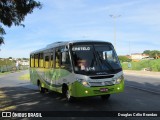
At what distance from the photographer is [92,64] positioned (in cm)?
1403

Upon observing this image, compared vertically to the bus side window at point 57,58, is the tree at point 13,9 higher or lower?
higher

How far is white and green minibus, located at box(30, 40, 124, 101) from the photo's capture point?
1358 centimetres

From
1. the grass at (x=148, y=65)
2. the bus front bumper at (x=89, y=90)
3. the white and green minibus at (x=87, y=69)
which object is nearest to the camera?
the bus front bumper at (x=89, y=90)

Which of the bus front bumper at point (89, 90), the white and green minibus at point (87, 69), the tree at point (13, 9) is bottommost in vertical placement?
the bus front bumper at point (89, 90)

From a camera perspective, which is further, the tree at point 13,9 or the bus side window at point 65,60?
the bus side window at point 65,60

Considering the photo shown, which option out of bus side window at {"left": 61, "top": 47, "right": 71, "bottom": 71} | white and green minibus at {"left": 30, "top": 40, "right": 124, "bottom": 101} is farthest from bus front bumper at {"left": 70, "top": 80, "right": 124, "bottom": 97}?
bus side window at {"left": 61, "top": 47, "right": 71, "bottom": 71}

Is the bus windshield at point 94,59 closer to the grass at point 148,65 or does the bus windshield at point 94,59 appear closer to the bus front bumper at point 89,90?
the bus front bumper at point 89,90

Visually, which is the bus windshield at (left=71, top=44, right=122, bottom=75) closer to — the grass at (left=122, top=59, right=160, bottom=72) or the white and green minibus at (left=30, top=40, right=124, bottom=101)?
the white and green minibus at (left=30, top=40, right=124, bottom=101)

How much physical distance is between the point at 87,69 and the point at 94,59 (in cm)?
64

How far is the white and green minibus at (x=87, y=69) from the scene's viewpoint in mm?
13578

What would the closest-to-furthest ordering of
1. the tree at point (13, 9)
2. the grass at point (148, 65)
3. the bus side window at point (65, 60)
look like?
the tree at point (13, 9)
the bus side window at point (65, 60)
the grass at point (148, 65)

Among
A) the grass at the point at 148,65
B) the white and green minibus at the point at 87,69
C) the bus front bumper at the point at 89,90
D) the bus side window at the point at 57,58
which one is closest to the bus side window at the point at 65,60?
the white and green minibus at the point at 87,69

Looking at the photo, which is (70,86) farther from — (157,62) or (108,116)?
(157,62)

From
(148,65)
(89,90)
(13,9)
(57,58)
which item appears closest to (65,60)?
(57,58)
